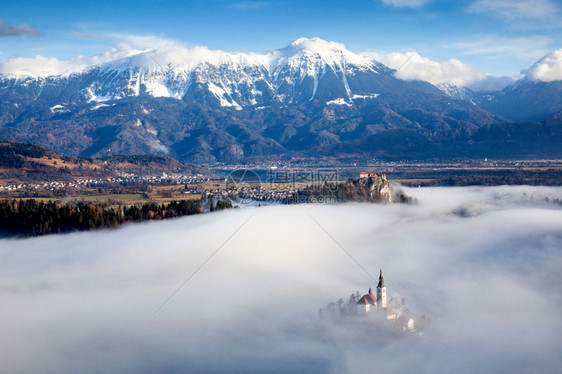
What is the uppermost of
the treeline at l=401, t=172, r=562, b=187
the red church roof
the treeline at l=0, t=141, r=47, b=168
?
the treeline at l=0, t=141, r=47, b=168

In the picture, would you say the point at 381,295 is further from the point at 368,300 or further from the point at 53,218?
the point at 53,218

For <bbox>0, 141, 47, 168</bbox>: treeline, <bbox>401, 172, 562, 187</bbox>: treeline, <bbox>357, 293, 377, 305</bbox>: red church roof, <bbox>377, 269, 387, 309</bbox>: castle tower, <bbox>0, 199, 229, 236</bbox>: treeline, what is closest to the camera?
<bbox>357, 293, 377, 305</bbox>: red church roof

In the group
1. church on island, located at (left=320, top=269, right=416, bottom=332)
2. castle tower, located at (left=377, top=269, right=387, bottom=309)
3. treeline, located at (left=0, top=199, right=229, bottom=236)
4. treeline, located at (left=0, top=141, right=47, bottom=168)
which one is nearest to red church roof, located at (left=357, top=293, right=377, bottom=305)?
Result: church on island, located at (left=320, top=269, right=416, bottom=332)

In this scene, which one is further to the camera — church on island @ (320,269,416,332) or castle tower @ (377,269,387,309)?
castle tower @ (377,269,387,309)

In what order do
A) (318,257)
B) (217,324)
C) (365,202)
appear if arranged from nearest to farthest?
(217,324) < (318,257) < (365,202)

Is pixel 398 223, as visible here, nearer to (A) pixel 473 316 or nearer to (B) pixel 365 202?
(B) pixel 365 202

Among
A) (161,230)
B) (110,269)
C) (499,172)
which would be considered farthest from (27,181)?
(499,172)

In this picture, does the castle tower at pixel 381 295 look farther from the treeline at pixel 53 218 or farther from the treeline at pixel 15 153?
the treeline at pixel 15 153

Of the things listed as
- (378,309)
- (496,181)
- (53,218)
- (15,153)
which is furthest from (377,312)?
→ (15,153)

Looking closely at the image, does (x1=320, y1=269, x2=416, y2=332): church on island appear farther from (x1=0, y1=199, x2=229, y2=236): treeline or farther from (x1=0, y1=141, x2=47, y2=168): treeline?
(x1=0, y1=141, x2=47, y2=168): treeline
